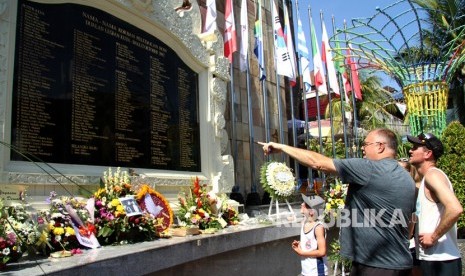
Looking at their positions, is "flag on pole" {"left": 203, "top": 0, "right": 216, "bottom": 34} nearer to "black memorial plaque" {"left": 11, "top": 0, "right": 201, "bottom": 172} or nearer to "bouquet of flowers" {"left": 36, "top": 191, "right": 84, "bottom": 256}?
"black memorial plaque" {"left": 11, "top": 0, "right": 201, "bottom": 172}

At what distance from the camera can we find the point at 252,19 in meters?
11.8

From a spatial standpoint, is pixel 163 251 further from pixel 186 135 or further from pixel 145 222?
pixel 186 135

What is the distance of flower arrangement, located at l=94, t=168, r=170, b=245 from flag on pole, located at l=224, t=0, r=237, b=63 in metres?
5.34

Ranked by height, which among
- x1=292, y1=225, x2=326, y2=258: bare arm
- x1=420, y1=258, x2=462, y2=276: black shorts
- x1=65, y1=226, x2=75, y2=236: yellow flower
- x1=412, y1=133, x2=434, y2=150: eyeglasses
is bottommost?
x1=420, y1=258, x2=462, y2=276: black shorts

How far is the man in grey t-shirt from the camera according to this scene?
300 cm

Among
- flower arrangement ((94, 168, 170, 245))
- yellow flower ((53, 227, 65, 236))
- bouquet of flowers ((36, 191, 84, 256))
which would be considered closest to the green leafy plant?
flower arrangement ((94, 168, 170, 245))

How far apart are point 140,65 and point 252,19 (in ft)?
20.7

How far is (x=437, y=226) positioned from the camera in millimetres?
3580

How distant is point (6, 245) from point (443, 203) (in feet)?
11.7

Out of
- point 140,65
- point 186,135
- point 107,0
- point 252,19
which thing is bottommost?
point 186,135

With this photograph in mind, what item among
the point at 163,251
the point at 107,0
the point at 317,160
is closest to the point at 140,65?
the point at 107,0

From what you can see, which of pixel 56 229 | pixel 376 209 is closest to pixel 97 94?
pixel 56 229

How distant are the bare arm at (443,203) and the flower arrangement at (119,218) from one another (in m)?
2.84

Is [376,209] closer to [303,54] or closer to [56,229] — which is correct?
[56,229]
